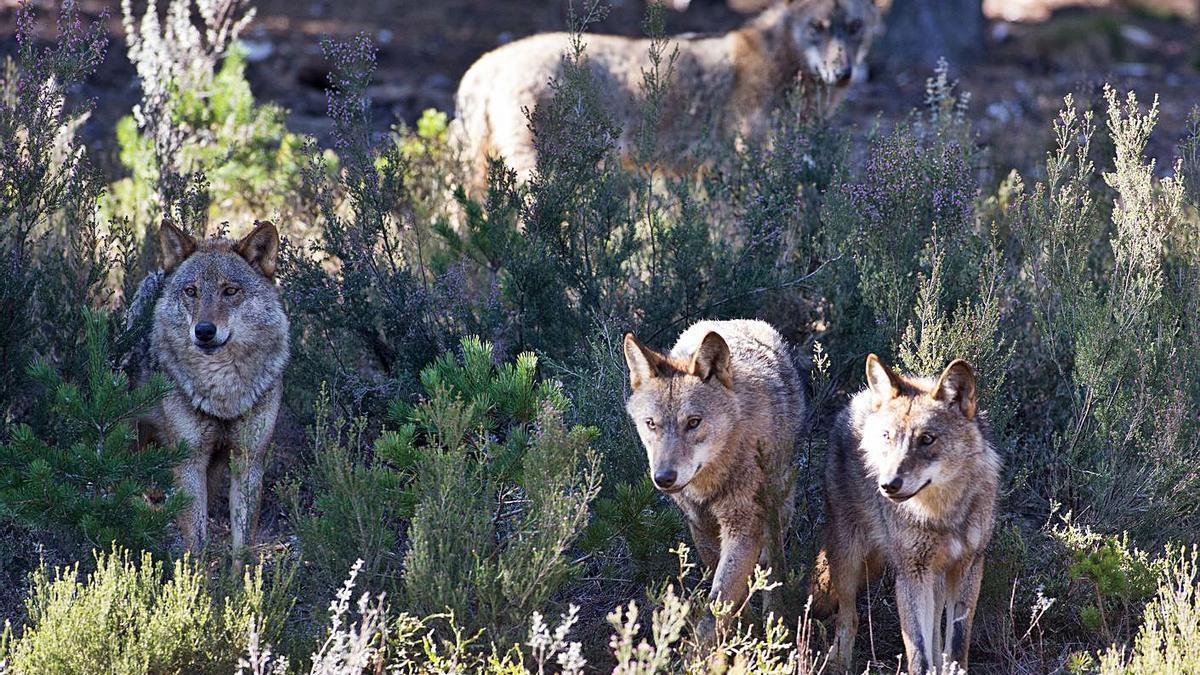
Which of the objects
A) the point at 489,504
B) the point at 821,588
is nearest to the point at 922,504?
the point at 821,588

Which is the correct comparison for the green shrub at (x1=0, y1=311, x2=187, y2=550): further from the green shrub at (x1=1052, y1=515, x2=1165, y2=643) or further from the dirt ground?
the dirt ground

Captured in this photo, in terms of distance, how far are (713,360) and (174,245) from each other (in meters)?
2.80

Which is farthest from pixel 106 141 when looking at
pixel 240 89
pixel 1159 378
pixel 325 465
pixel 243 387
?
pixel 1159 378

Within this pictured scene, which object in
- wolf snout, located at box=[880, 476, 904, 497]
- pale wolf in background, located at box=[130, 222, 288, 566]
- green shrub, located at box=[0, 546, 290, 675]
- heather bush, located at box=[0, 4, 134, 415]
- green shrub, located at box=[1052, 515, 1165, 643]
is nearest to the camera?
green shrub, located at box=[0, 546, 290, 675]

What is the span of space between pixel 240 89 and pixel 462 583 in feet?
19.9

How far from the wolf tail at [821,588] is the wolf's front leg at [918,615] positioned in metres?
0.51

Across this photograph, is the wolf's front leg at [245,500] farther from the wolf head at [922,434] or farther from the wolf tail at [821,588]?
the wolf head at [922,434]

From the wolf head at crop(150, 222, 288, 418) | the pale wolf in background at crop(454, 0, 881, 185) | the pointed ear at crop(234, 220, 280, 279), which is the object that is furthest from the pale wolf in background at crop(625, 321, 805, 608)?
the pale wolf in background at crop(454, 0, 881, 185)

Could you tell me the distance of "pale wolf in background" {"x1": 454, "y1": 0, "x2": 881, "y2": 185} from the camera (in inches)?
400

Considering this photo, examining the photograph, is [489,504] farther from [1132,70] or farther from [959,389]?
[1132,70]

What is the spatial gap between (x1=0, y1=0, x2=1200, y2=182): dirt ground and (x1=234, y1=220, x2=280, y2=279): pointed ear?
4656 millimetres

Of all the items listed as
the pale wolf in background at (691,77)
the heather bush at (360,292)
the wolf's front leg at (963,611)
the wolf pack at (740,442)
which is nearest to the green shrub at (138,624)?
the wolf pack at (740,442)

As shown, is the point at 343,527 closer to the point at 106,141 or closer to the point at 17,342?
the point at 17,342

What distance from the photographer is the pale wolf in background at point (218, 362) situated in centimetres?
625
